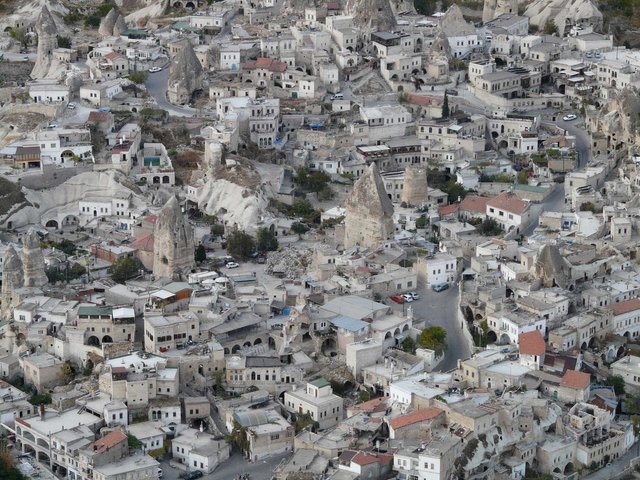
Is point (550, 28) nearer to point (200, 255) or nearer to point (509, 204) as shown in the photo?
point (509, 204)

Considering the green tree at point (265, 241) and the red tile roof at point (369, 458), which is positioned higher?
the green tree at point (265, 241)

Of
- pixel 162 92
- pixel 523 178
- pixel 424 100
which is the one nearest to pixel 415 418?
pixel 523 178

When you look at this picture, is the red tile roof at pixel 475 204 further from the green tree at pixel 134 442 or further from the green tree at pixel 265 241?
the green tree at pixel 134 442

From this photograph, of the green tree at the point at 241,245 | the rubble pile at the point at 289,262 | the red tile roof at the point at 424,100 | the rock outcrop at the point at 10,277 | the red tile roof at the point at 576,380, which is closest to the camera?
the red tile roof at the point at 576,380

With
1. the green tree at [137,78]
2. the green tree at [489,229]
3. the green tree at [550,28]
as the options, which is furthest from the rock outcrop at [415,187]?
the green tree at [550,28]

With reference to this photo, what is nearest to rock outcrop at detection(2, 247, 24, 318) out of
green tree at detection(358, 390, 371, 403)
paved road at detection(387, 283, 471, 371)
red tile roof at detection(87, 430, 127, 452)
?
red tile roof at detection(87, 430, 127, 452)

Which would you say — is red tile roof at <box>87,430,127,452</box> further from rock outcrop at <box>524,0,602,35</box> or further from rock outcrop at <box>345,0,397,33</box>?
rock outcrop at <box>524,0,602,35</box>
